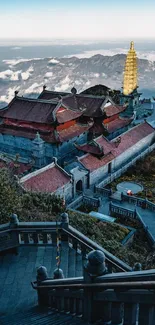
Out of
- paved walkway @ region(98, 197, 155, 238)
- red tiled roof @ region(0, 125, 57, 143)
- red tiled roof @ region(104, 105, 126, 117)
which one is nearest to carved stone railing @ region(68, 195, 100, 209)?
paved walkway @ region(98, 197, 155, 238)

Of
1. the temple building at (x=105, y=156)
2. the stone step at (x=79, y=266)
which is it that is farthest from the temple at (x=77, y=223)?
the temple building at (x=105, y=156)

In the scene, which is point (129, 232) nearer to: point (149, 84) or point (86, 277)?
point (86, 277)

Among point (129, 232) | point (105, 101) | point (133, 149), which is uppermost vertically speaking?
point (105, 101)

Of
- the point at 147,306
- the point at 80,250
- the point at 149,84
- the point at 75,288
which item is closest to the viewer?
the point at 147,306

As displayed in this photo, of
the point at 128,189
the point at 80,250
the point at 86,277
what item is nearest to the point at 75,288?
the point at 86,277

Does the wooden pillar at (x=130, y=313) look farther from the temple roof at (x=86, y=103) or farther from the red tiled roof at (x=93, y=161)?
the temple roof at (x=86, y=103)
